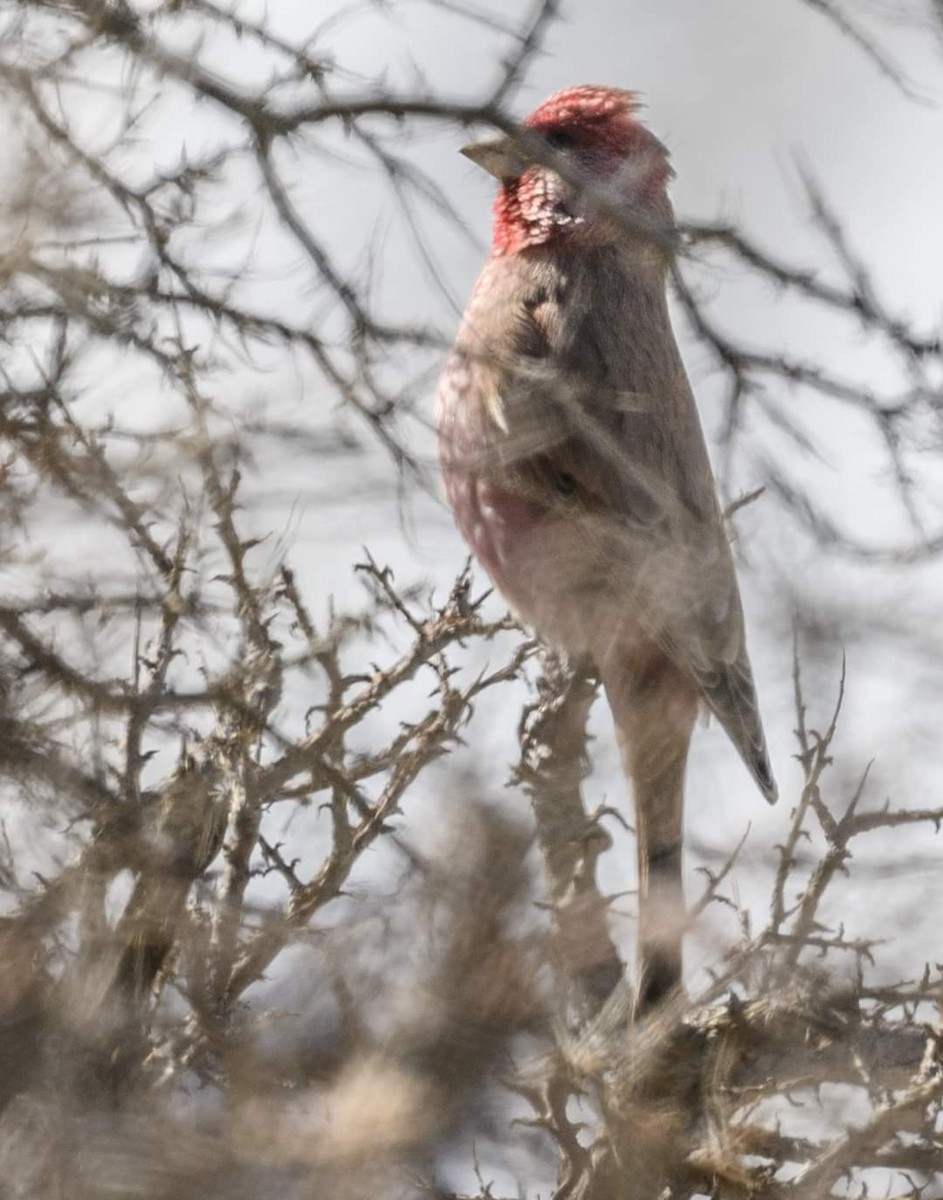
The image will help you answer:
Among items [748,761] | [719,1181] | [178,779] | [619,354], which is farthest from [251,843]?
[619,354]

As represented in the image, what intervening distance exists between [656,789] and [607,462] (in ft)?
2.49

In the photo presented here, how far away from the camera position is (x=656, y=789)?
3738 millimetres

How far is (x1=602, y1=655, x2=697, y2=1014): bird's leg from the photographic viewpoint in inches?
91.7

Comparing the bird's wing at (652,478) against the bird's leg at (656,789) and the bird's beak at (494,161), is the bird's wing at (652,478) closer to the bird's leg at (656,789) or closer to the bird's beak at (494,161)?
the bird's leg at (656,789)

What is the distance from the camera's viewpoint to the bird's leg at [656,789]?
2328mm

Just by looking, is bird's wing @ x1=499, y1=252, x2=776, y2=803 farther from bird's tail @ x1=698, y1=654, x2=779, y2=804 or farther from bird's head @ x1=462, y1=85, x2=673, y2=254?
bird's head @ x1=462, y1=85, x2=673, y2=254

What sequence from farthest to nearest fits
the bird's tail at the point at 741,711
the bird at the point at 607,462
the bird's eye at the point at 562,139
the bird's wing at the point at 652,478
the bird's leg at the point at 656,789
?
the bird's eye at the point at 562,139, the bird's tail at the point at 741,711, the bird's wing at the point at 652,478, the bird at the point at 607,462, the bird's leg at the point at 656,789

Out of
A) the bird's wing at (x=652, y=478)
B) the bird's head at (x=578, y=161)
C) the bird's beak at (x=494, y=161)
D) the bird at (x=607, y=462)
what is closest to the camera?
the bird at (x=607, y=462)

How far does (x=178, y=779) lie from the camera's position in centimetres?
285

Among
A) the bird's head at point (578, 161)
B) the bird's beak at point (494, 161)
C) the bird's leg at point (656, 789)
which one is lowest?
the bird's leg at point (656, 789)

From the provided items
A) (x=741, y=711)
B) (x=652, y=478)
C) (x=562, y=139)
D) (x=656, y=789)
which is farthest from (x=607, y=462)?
(x=562, y=139)

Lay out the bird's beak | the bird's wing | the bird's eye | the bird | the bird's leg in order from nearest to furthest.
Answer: the bird's leg → the bird → the bird's wing → the bird's beak → the bird's eye

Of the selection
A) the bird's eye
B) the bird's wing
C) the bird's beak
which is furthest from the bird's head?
the bird's beak

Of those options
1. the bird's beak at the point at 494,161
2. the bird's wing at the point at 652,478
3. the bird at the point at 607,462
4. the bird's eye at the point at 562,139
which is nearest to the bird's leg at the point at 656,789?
the bird at the point at 607,462
